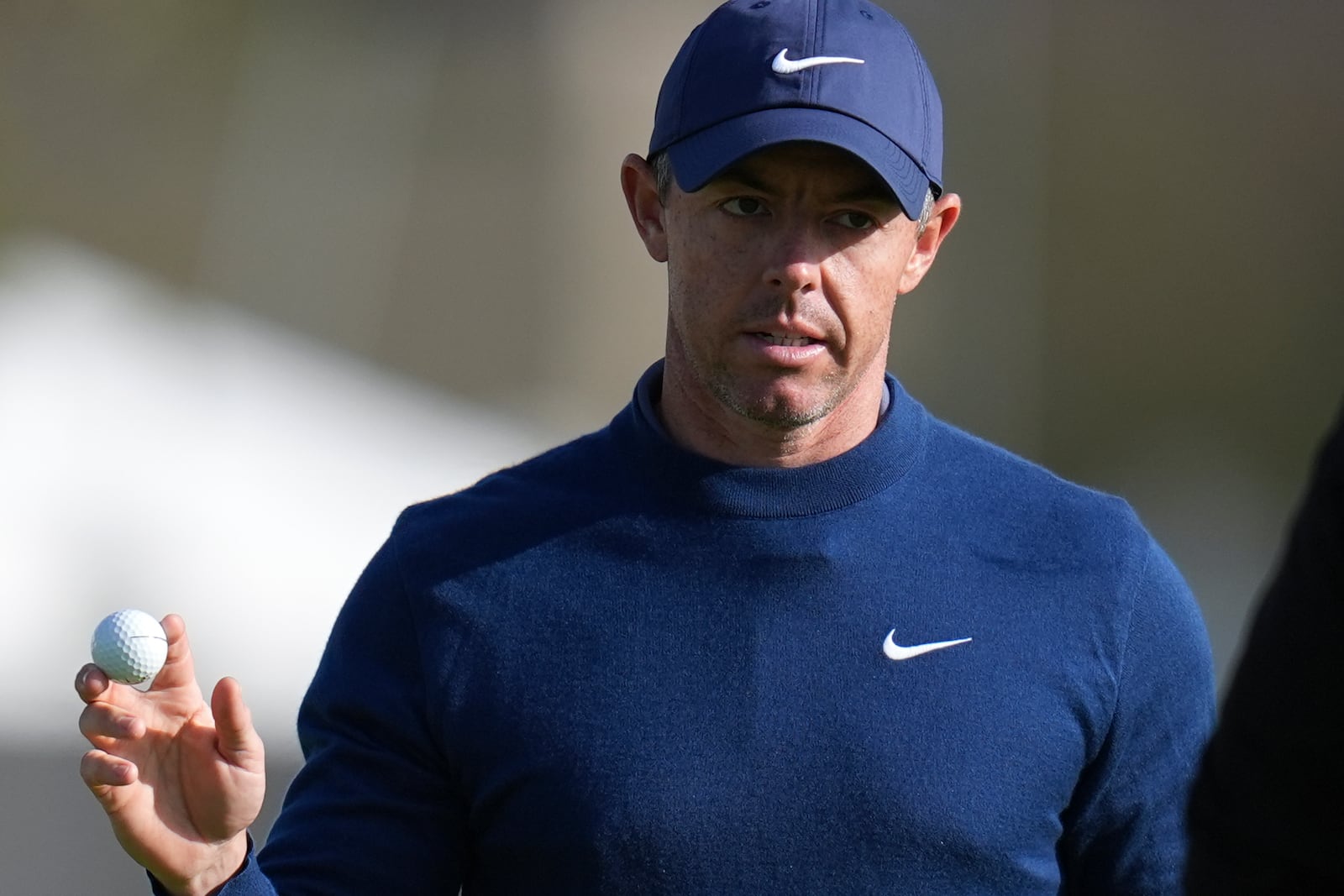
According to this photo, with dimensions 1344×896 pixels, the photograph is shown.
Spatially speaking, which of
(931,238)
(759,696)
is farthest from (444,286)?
(759,696)

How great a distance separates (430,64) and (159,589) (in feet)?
5.53

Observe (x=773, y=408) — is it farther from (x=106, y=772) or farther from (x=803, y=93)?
(x=106, y=772)

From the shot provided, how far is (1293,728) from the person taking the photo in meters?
1.04

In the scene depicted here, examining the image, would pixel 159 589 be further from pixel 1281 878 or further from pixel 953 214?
pixel 1281 878

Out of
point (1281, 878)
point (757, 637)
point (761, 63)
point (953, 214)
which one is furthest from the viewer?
point (953, 214)

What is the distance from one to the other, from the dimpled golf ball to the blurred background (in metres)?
2.17

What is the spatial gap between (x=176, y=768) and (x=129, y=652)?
0.15m

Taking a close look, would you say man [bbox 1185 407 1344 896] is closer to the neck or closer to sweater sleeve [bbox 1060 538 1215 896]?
sweater sleeve [bbox 1060 538 1215 896]

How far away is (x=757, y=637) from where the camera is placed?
214 centimetres

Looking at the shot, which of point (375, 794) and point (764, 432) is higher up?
point (764, 432)

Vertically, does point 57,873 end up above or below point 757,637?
below

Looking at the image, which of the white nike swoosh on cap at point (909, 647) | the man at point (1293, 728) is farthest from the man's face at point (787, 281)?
the man at point (1293, 728)

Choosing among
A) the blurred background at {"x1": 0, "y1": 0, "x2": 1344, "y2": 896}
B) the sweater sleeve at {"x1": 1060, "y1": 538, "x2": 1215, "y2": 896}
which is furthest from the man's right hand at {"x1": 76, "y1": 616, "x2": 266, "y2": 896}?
the blurred background at {"x1": 0, "y1": 0, "x2": 1344, "y2": 896}

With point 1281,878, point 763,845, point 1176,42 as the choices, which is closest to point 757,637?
point 763,845
